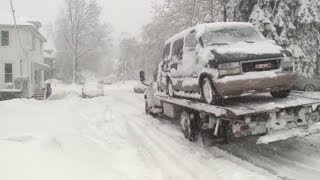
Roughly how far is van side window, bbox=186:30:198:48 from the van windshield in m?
0.32

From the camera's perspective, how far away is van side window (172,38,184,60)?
11109 mm

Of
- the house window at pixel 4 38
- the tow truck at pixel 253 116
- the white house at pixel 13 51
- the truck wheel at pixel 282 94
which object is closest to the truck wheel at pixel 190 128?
the tow truck at pixel 253 116

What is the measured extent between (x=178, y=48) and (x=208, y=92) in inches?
113

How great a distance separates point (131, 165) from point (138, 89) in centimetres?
3135

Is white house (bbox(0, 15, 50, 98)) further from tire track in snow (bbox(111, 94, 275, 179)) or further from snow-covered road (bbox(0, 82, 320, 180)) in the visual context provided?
snow-covered road (bbox(0, 82, 320, 180))

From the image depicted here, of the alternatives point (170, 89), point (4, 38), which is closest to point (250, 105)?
point (170, 89)

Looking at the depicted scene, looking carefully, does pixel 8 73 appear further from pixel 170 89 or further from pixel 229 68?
pixel 229 68

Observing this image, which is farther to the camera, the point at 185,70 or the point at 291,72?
the point at 185,70

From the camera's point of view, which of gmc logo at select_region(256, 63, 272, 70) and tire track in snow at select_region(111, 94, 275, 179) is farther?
gmc logo at select_region(256, 63, 272, 70)

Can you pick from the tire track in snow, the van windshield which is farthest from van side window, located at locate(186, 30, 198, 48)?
the tire track in snow

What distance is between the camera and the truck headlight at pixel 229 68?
27.3 ft

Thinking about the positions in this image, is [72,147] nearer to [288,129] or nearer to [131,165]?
[131,165]

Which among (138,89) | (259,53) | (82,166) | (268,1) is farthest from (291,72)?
(138,89)

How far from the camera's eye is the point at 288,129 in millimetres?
7832
